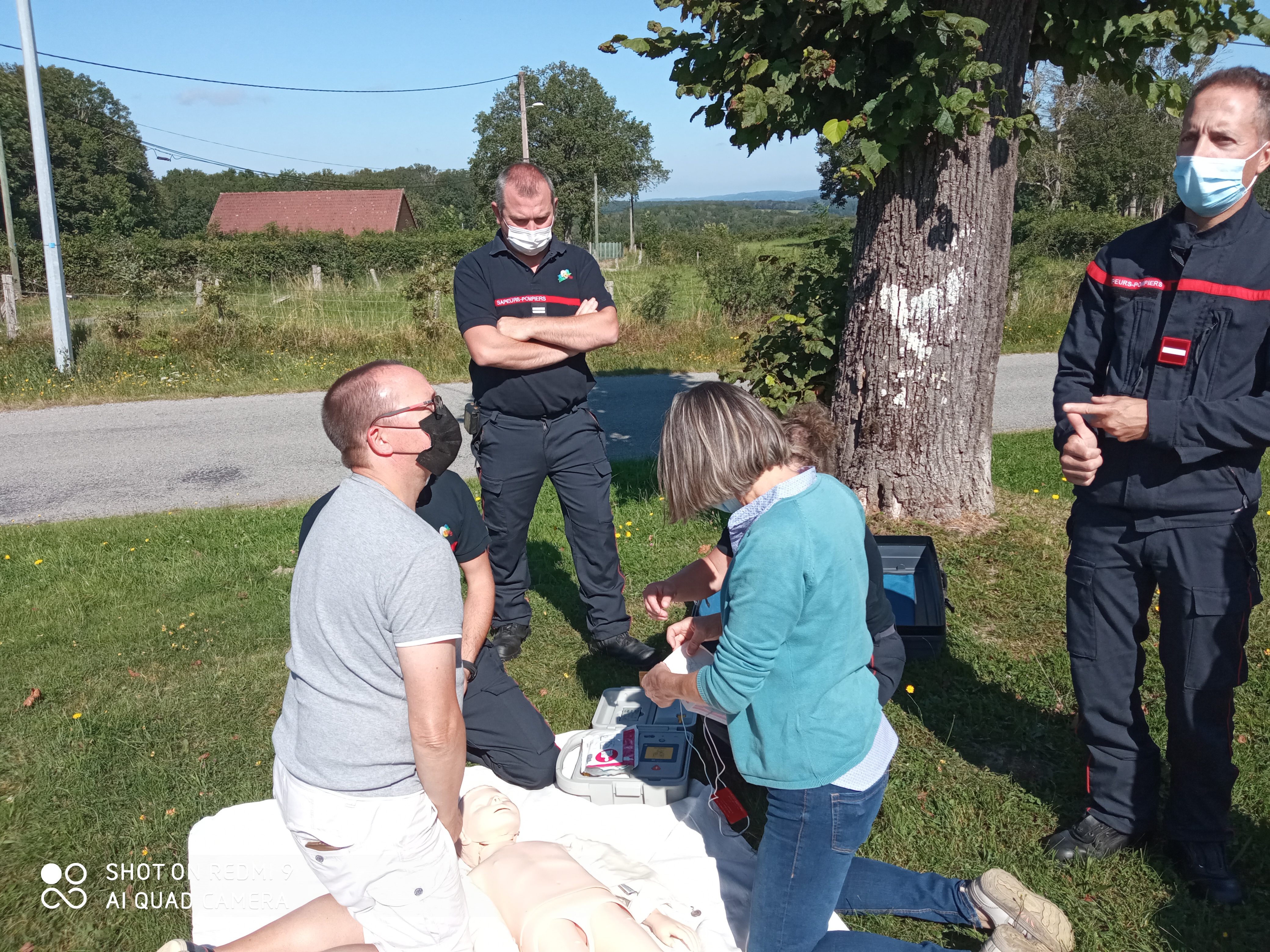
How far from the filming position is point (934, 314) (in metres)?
5.79

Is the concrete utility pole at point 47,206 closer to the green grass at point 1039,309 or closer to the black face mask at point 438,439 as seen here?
the black face mask at point 438,439

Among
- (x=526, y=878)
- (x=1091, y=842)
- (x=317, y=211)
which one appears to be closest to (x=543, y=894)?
(x=526, y=878)

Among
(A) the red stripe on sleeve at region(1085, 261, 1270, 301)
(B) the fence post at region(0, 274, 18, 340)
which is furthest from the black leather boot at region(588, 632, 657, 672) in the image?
(B) the fence post at region(0, 274, 18, 340)

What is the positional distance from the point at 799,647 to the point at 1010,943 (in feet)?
3.57

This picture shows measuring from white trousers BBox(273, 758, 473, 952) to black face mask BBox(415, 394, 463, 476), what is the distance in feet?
2.76

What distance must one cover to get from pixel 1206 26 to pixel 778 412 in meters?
3.29

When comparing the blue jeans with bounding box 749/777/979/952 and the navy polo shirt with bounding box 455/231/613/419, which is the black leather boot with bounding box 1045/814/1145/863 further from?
the navy polo shirt with bounding box 455/231/613/419

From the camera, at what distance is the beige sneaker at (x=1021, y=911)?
8.58ft

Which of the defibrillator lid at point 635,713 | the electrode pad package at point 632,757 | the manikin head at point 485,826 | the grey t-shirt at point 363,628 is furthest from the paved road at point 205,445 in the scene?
the grey t-shirt at point 363,628

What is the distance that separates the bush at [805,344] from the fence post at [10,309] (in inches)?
490

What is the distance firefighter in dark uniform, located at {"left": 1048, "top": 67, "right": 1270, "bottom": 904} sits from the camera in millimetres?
2695

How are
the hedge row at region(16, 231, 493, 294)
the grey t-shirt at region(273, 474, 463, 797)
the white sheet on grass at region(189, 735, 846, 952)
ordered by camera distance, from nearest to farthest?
1. the grey t-shirt at region(273, 474, 463, 797)
2. the white sheet on grass at region(189, 735, 846, 952)
3. the hedge row at region(16, 231, 493, 294)

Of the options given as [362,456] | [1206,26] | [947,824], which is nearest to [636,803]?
[947,824]

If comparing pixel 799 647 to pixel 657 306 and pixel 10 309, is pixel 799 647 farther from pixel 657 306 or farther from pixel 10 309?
pixel 10 309
